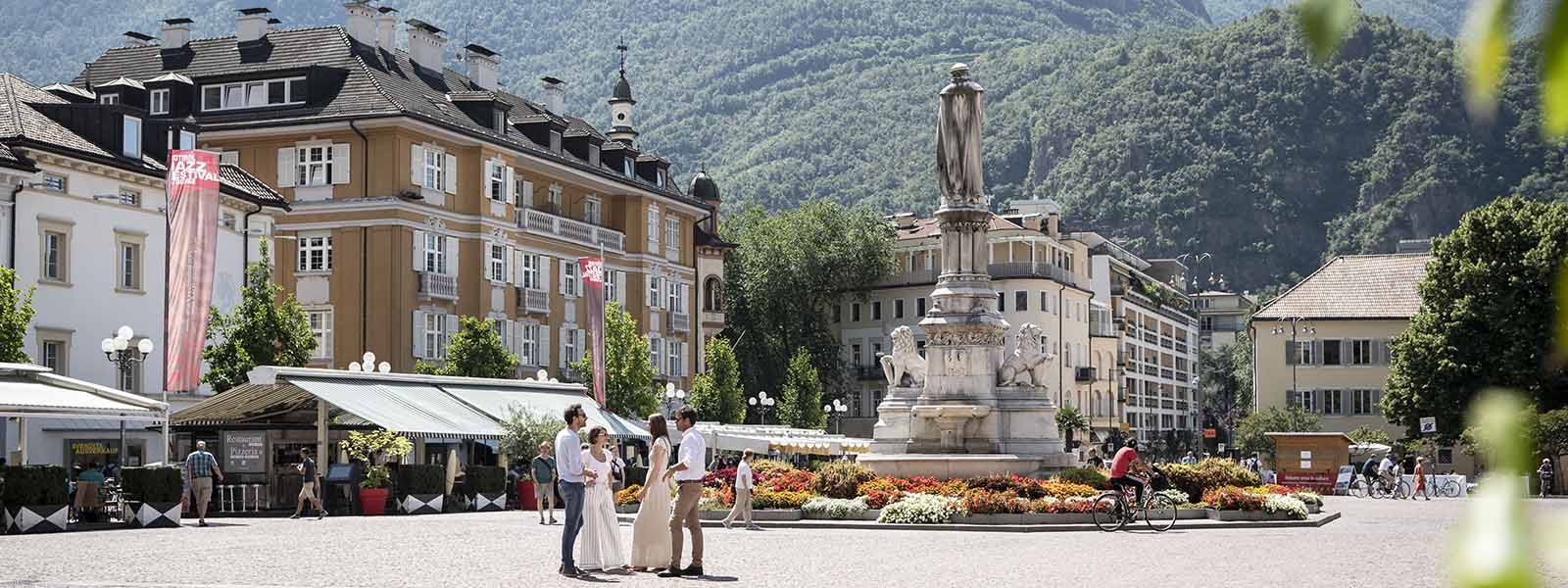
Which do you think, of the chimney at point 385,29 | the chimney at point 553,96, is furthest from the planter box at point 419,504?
the chimney at point 553,96

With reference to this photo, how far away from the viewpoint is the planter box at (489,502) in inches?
1612

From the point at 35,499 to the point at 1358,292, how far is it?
212 feet

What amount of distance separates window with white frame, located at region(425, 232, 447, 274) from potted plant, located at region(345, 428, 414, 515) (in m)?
20.9

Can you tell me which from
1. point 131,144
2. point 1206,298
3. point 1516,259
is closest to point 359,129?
point 131,144

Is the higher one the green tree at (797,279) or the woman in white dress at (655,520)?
the green tree at (797,279)

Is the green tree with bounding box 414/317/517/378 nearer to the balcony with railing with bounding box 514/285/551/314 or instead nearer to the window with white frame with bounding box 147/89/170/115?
the balcony with railing with bounding box 514/285/551/314

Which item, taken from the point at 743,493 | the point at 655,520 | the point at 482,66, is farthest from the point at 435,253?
the point at 655,520

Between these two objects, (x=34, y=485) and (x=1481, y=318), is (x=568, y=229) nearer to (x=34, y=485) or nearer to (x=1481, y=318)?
(x=1481, y=318)

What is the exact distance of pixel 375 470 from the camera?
1462 inches

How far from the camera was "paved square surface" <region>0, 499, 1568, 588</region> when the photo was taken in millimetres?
17266

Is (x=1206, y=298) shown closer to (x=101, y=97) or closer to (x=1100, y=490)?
(x=101, y=97)

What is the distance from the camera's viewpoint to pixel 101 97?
55.0 metres

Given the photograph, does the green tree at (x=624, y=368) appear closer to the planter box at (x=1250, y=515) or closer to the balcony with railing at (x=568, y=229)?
the balcony with railing at (x=568, y=229)

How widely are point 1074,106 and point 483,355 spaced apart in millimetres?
142180
